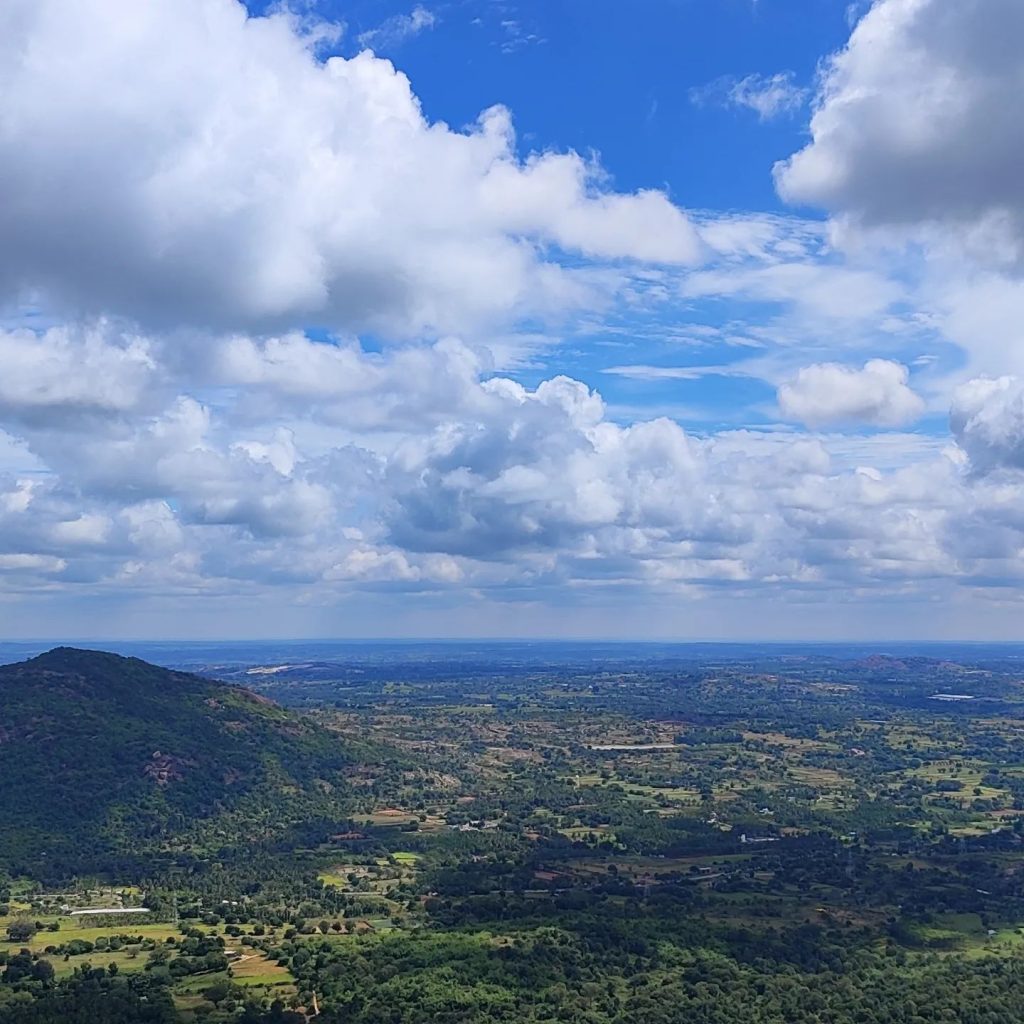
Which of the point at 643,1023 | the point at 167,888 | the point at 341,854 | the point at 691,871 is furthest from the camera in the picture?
the point at 341,854

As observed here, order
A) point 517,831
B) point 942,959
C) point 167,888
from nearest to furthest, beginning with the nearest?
1. point 942,959
2. point 167,888
3. point 517,831

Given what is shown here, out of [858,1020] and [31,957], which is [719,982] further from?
[31,957]

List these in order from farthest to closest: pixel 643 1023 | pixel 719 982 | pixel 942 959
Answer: pixel 942 959 < pixel 719 982 < pixel 643 1023

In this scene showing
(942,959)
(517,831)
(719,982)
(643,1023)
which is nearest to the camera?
(643,1023)

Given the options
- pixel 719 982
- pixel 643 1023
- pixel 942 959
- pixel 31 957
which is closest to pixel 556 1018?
pixel 643 1023

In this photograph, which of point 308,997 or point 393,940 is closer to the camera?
point 308,997

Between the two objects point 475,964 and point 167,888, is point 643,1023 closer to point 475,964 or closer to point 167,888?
point 475,964

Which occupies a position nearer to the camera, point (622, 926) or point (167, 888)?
point (622, 926)

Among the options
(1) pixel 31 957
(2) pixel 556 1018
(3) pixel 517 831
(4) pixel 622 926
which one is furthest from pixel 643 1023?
(3) pixel 517 831
